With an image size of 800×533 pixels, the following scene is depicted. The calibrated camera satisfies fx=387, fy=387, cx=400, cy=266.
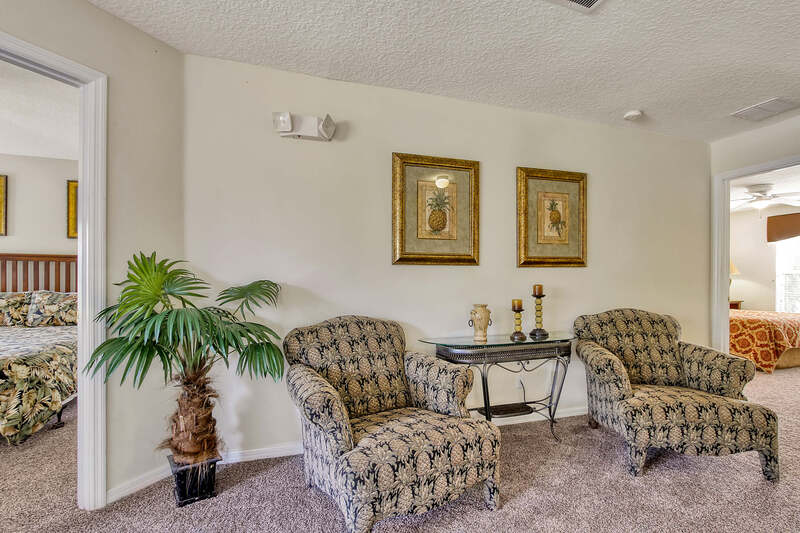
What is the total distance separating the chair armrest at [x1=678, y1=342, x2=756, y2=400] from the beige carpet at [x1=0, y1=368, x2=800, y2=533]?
16.9 inches

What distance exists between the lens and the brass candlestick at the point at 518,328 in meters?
2.65

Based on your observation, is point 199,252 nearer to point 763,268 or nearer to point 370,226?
point 370,226

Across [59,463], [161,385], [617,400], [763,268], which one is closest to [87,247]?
[161,385]

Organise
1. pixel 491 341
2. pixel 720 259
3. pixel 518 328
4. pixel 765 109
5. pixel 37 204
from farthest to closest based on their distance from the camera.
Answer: pixel 37 204
pixel 720 259
pixel 765 109
pixel 518 328
pixel 491 341

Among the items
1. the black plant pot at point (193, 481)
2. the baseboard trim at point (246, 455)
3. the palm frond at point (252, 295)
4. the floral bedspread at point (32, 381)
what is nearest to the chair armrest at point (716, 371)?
the baseboard trim at point (246, 455)

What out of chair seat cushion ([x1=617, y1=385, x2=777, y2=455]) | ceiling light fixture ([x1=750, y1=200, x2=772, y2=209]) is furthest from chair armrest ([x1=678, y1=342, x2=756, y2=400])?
ceiling light fixture ([x1=750, y1=200, x2=772, y2=209])

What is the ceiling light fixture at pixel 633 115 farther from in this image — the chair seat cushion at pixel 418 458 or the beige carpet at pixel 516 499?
A: the chair seat cushion at pixel 418 458

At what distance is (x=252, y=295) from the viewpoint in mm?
2191

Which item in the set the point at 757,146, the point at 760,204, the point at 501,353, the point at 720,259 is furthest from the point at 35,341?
the point at 760,204

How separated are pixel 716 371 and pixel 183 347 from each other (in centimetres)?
310

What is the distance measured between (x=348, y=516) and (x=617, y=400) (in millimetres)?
1686

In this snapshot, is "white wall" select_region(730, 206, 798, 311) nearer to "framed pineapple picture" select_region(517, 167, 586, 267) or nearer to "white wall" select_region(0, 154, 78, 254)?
"framed pineapple picture" select_region(517, 167, 586, 267)

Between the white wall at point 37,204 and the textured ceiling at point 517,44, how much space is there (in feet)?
10.5

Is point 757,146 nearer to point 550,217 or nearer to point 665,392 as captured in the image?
point 550,217
